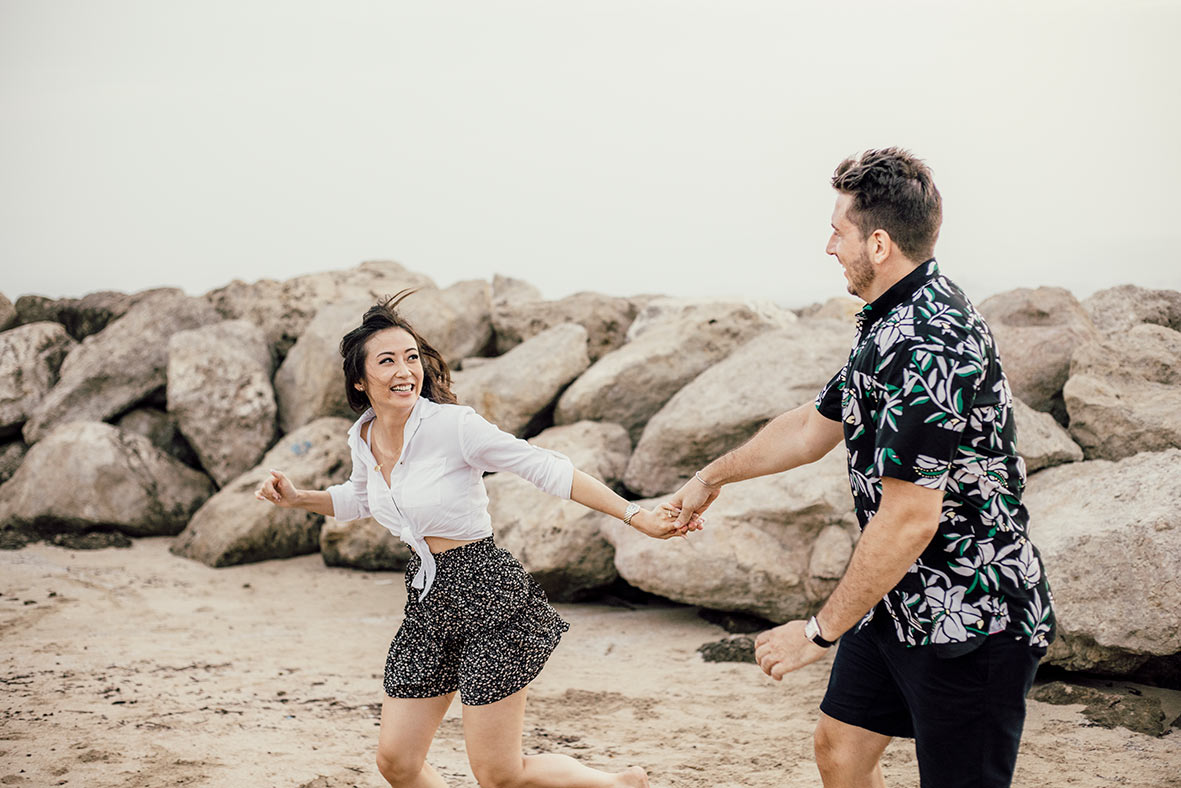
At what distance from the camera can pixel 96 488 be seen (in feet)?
31.4

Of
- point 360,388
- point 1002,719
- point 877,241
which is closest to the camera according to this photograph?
point 1002,719

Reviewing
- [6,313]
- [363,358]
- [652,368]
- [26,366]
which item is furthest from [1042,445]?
[6,313]

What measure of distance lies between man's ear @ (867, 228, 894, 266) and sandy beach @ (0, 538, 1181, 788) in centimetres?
263

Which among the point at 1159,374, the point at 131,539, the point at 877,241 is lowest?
the point at 131,539

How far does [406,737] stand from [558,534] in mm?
3870

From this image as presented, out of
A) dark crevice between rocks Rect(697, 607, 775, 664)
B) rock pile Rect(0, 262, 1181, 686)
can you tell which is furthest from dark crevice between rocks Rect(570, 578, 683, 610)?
dark crevice between rocks Rect(697, 607, 775, 664)

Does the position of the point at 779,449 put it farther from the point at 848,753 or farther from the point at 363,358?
the point at 363,358

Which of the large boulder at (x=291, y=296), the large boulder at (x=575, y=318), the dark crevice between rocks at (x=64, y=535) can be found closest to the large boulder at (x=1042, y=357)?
the large boulder at (x=575, y=318)

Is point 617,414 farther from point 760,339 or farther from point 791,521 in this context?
point 791,521

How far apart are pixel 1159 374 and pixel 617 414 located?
404cm

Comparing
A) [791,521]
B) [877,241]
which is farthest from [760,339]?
[877,241]

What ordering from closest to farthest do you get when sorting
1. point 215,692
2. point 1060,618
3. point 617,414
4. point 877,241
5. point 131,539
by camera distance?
point 877,241 < point 1060,618 < point 215,692 < point 617,414 < point 131,539

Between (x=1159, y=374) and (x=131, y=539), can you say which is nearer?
(x=1159, y=374)

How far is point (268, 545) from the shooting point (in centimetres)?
882
